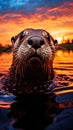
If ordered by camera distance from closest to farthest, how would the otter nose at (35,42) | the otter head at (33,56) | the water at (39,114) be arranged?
1. the water at (39,114)
2. the otter nose at (35,42)
3. the otter head at (33,56)

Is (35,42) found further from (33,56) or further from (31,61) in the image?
(31,61)

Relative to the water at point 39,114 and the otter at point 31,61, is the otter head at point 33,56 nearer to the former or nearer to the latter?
the otter at point 31,61

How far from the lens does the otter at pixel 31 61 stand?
516cm

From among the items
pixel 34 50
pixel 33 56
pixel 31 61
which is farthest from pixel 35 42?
pixel 31 61

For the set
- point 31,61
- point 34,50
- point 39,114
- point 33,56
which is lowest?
point 39,114

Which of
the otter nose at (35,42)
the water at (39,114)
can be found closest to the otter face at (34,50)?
the otter nose at (35,42)

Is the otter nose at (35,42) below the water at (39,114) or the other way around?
the other way around

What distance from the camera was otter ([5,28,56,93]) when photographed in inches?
203

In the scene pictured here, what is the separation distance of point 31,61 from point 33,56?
0.21m

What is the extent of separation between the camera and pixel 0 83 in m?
6.93

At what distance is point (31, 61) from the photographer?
5469mm

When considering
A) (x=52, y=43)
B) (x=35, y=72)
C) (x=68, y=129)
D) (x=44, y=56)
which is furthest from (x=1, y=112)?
(x=52, y=43)

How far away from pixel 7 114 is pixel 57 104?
2.32 feet

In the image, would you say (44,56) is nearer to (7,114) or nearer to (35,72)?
(35,72)
